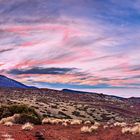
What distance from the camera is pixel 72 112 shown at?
73.6 metres

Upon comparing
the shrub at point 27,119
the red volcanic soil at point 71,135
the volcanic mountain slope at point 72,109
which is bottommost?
the red volcanic soil at point 71,135

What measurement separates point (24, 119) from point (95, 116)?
4221cm

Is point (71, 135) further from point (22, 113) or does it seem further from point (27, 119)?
point (22, 113)

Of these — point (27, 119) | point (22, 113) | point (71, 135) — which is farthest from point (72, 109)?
point (71, 135)

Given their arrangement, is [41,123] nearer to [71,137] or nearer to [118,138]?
[71,137]

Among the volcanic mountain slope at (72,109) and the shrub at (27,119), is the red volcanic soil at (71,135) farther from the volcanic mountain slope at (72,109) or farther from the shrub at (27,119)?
the volcanic mountain slope at (72,109)

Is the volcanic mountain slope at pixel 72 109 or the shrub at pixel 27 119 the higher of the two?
the volcanic mountain slope at pixel 72 109

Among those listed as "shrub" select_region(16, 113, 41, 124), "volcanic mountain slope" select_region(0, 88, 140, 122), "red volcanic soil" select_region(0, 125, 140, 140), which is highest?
"volcanic mountain slope" select_region(0, 88, 140, 122)

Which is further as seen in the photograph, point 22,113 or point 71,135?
point 22,113

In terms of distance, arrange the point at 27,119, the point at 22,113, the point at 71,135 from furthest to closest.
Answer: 1. the point at 22,113
2. the point at 27,119
3. the point at 71,135

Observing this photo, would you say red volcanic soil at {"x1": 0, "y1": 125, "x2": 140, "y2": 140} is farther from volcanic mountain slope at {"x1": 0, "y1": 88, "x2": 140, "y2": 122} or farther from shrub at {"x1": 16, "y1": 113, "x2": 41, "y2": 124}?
volcanic mountain slope at {"x1": 0, "y1": 88, "x2": 140, "y2": 122}

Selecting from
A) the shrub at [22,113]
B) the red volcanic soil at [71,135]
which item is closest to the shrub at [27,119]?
the shrub at [22,113]

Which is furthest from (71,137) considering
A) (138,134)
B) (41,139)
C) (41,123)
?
(41,123)

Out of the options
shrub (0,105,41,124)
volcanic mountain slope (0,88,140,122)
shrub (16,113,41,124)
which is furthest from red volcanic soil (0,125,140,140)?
volcanic mountain slope (0,88,140,122)
